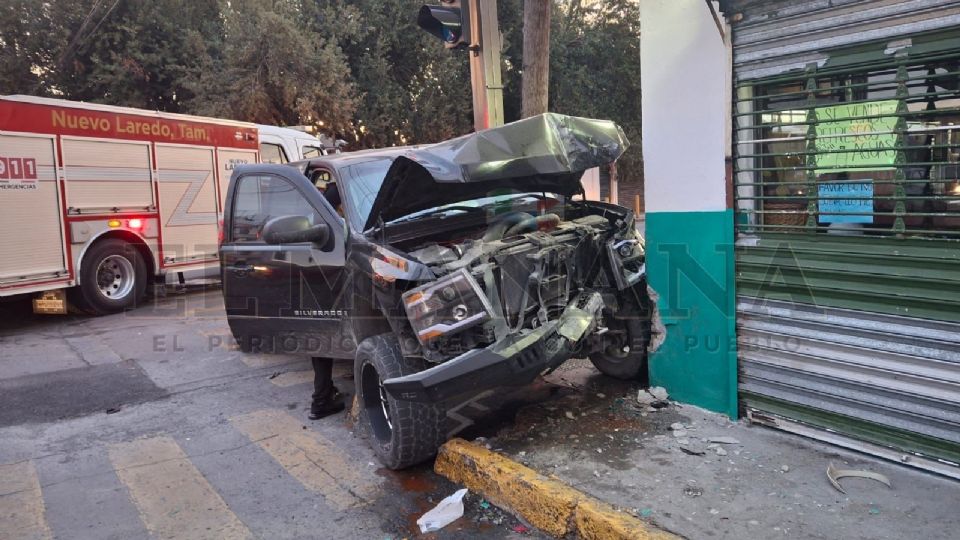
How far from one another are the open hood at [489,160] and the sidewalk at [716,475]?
5.60 feet

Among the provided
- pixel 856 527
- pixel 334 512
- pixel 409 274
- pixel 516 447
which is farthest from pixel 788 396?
pixel 334 512

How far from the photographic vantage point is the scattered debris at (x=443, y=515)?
3539 millimetres

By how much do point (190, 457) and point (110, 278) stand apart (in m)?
6.53

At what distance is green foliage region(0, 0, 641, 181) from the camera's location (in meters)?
14.8

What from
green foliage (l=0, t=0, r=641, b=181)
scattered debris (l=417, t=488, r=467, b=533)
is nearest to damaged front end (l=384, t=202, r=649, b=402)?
scattered debris (l=417, t=488, r=467, b=533)

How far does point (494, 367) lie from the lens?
375cm

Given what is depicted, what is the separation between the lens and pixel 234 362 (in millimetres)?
7031

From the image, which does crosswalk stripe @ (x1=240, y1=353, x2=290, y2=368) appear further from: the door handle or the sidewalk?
the sidewalk

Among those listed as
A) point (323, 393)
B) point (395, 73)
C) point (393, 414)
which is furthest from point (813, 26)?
point (395, 73)

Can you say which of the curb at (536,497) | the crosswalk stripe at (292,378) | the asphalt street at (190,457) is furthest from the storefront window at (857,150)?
the crosswalk stripe at (292,378)

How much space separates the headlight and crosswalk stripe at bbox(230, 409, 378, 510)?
1.07 m

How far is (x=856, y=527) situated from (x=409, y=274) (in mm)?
2635

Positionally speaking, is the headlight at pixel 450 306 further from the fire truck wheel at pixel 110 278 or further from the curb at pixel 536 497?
the fire truck wheel at pixel 110 278

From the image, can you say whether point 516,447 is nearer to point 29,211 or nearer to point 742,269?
point 742,269
